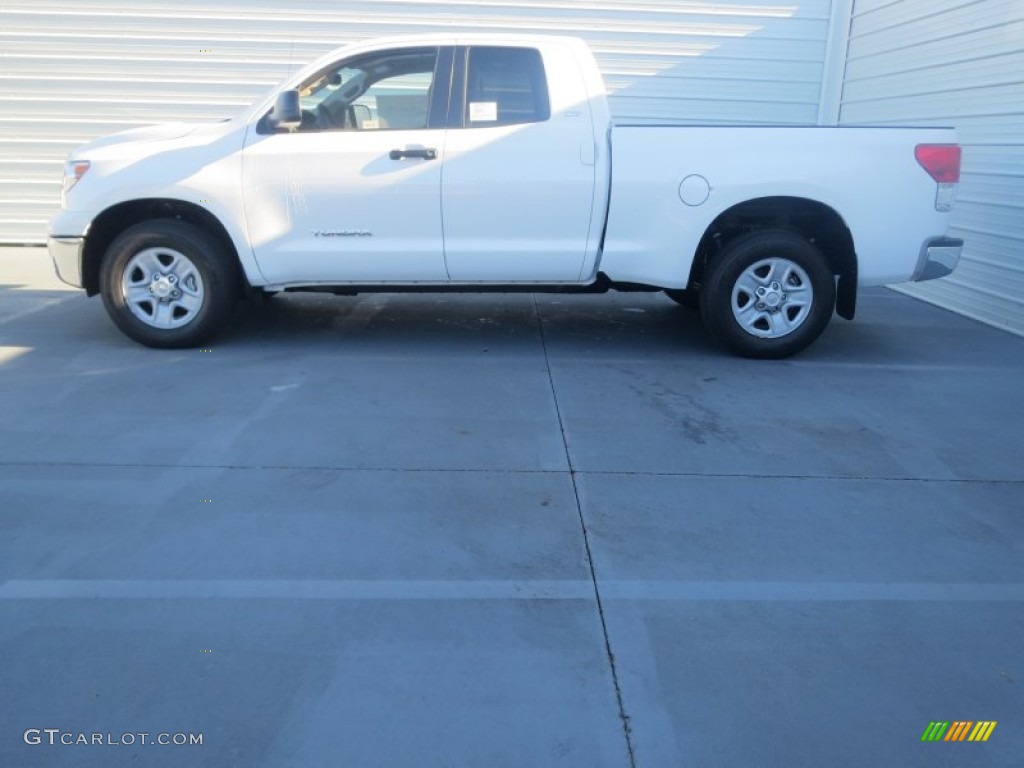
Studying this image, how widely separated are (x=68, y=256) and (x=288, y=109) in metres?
1.86

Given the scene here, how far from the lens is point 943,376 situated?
6480mm

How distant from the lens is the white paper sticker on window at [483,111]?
6387mm

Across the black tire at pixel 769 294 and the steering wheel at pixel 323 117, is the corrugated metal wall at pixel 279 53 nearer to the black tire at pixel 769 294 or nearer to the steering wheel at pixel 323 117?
the steering wheel at pixel 323 117

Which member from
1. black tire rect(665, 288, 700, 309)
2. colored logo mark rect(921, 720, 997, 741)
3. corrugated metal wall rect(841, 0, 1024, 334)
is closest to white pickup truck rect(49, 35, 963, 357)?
black tire rect(665, 288, 700, 309)

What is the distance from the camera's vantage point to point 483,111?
252 inches

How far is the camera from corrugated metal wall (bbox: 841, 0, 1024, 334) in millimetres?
7859

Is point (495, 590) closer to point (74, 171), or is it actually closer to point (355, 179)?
point (355, 179)

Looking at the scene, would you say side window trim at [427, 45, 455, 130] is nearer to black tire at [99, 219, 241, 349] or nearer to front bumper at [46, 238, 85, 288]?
black tire at [99, 219, 241, 349]

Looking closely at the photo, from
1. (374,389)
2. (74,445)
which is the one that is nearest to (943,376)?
(374,389)

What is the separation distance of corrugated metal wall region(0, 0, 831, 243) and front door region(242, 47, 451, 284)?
4635 millimetres

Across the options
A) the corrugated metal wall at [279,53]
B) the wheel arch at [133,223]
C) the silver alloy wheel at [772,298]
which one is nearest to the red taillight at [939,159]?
the silver alloy wheel at [772,298]

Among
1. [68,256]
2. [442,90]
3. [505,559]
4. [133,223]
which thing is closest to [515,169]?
[442,90]

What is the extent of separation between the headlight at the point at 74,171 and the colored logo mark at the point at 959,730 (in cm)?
597

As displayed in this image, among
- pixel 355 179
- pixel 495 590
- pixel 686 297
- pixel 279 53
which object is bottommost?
pixel 686 297
